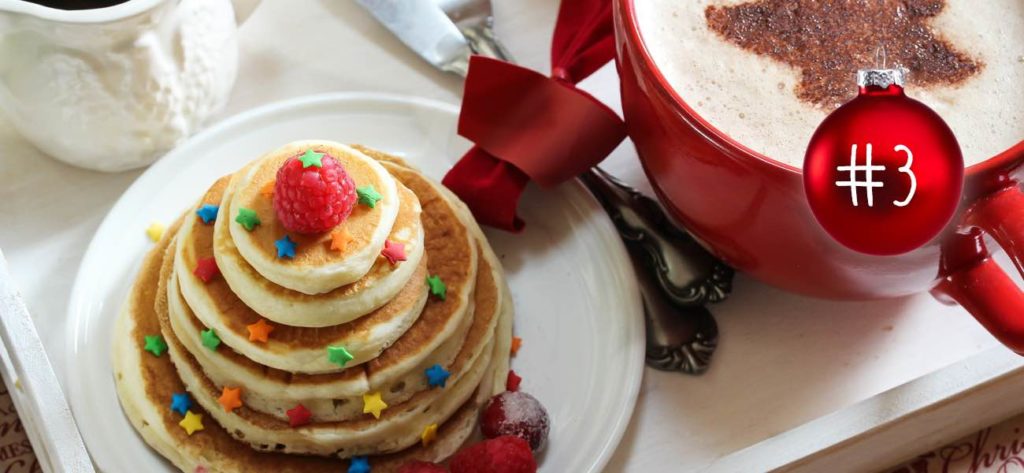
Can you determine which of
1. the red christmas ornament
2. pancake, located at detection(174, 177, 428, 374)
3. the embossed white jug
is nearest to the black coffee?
the embossed white jug

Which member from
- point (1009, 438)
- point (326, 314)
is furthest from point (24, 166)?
point (1009, 438)

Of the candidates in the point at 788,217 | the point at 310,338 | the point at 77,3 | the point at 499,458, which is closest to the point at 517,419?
the point at 499,458

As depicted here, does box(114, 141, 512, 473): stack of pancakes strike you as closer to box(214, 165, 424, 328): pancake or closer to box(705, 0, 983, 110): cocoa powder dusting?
box(214, 165, 424, 328): pancake

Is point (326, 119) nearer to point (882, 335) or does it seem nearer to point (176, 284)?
point (176, 284)

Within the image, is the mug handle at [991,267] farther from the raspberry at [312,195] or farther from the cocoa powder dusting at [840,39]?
the raspberry at [312,195]

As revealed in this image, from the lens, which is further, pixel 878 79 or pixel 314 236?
pixel 314 236

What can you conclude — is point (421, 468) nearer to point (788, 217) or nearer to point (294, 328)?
point (294, 328)
